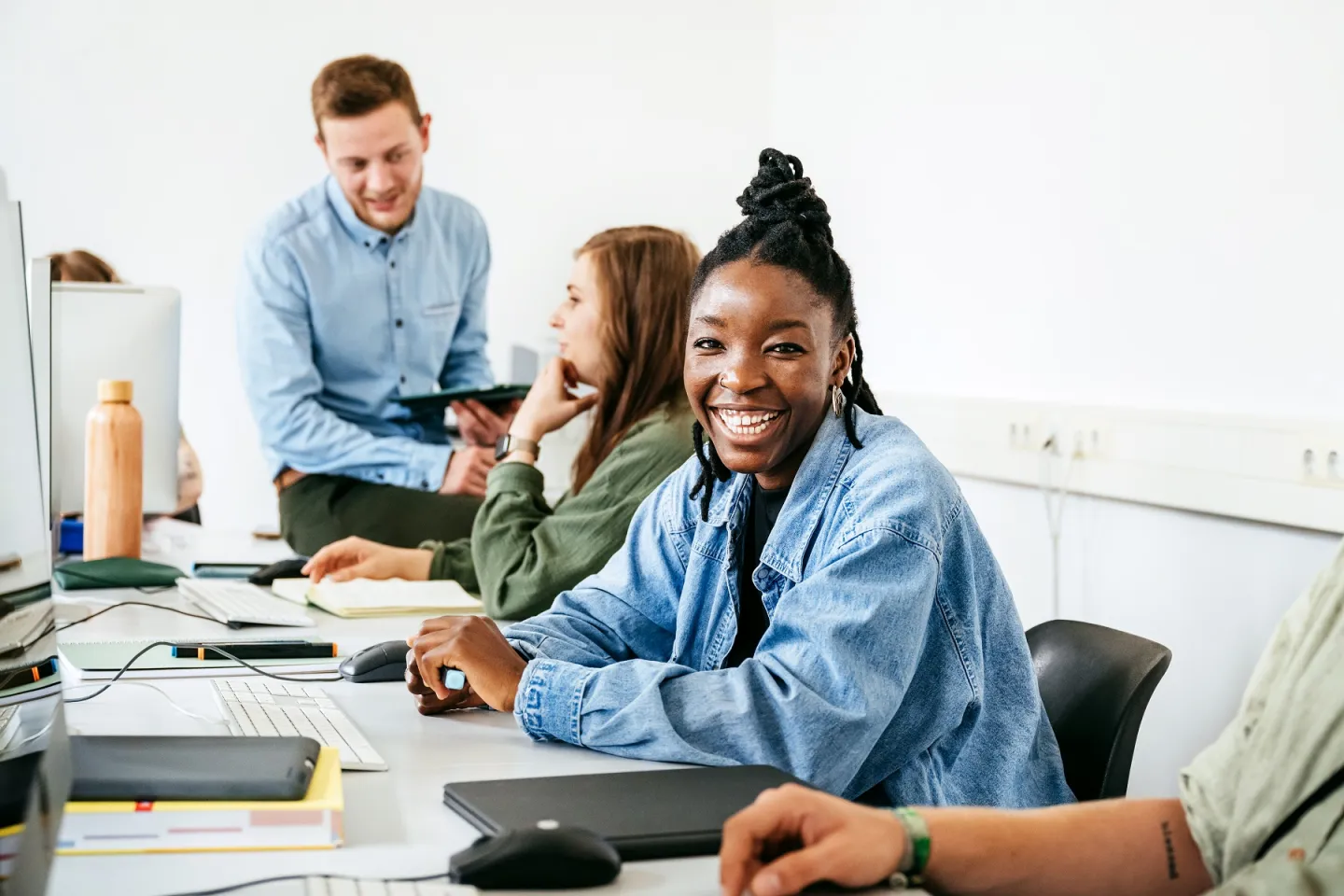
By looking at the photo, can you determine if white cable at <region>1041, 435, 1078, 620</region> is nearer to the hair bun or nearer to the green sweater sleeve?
the green sweater sleeve

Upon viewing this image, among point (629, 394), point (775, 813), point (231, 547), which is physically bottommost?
point (231, 547)

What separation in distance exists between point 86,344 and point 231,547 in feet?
1.58

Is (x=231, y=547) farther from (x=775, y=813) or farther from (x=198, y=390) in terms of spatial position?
(x=775, y=813)

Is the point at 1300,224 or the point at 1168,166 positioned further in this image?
the point at 1168,166

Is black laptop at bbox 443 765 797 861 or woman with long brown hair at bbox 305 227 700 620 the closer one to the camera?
black laptop at bbox 443 765 797 861

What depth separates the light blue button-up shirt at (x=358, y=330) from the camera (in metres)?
3.44

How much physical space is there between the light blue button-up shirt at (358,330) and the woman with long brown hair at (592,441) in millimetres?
1121

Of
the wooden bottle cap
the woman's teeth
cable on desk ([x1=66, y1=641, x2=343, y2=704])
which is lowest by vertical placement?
cable on desk ([x1=66, y1=641, x2=343, y2=704])

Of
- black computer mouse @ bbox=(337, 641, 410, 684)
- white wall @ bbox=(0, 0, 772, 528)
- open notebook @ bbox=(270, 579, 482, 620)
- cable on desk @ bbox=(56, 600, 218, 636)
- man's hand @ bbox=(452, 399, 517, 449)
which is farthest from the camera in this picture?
white wall @ bbox=(0, 0, 772, 528)

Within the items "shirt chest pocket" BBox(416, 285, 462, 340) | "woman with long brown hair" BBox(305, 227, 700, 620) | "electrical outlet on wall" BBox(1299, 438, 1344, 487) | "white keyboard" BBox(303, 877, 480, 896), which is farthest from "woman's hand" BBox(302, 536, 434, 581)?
"shirt chest pocket" BBox(416, 285, 462, 340)

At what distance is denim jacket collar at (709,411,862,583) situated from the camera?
4.43ft

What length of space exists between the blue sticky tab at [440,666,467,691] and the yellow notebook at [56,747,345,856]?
42 centimetres

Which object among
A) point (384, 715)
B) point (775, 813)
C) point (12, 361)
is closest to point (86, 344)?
point (384, 715)

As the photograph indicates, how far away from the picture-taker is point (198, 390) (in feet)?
13.5
